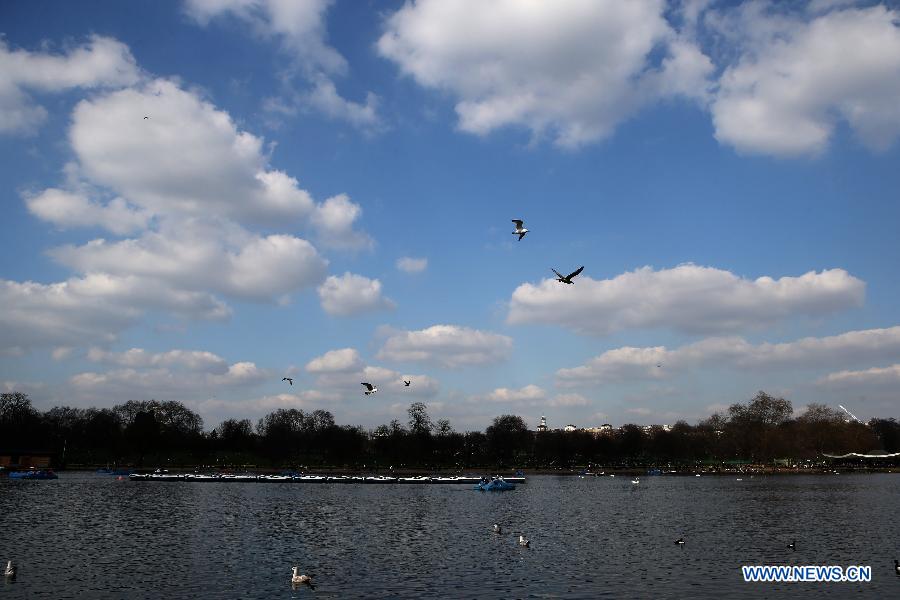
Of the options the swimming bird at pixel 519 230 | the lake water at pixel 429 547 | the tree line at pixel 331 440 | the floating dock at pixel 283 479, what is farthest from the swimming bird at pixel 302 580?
the tree line at pixel 331 440

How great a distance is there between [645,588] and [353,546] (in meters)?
18.6

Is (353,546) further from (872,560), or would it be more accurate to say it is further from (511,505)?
(511,505)

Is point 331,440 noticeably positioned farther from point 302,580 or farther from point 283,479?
point 302,580

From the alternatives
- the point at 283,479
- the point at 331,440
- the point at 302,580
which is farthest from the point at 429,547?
the point at 331,440

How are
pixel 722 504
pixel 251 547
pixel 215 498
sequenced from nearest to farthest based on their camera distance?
1. pixel 251 547
2. pixel 722 504
3. pixel 215 498

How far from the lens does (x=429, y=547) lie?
1612 inches

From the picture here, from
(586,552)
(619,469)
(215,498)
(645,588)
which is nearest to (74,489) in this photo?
(215,498)

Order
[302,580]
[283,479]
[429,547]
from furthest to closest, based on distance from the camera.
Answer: [283,479] → [429,547] → [302,580]

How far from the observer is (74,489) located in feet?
290

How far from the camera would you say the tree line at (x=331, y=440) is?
16462 centimetres

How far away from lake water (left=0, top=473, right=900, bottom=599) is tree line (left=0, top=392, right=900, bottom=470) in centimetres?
9697

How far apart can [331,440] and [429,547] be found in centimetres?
14058

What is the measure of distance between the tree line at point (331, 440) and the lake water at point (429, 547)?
97.0 m

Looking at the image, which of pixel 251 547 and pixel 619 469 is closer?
pixel 251 547
